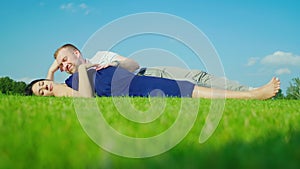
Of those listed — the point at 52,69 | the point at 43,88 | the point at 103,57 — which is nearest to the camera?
the point at 43,88

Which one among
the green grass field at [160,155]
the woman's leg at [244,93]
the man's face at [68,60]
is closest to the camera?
the green grass field at [160,155]

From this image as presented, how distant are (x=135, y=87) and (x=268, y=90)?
224 centimetres

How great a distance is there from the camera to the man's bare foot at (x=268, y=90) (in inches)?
232

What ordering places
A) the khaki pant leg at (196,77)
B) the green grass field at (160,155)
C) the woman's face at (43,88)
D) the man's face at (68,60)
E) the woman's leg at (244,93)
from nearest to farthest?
the green grass field at (160,155)
the woman's leg at (244,93)
the man's face at (68,60)
the woman's face at (43,88)
the khaki pant leg at (196,77)

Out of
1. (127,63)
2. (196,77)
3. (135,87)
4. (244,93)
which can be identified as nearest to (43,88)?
(127,63)

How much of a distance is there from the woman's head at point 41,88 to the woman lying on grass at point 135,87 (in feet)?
2.29

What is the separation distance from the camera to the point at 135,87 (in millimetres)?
6391

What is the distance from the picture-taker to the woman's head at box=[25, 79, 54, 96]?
715cm

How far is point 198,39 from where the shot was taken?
13.6 ft

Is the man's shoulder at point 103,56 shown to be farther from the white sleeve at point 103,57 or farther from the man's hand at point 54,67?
the man's hand at point 54,67

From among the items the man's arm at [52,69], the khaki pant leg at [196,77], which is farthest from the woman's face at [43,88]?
the khaki pant leg at [196,77]

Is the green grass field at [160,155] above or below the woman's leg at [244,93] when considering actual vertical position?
below

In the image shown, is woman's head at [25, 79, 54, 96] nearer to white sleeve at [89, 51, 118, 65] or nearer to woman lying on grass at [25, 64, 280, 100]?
woman lying on grass at [25, 64, 280, 100]

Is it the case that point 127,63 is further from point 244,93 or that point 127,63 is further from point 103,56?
point 244,93
